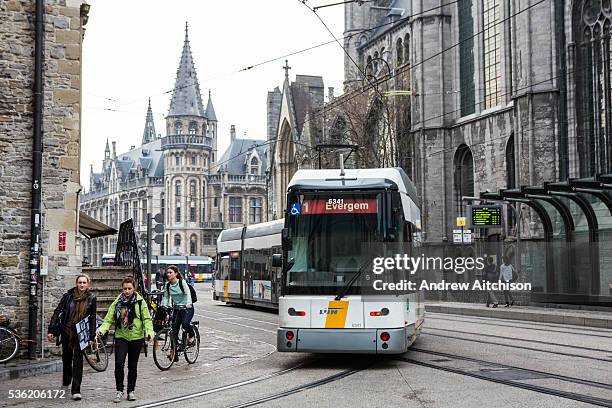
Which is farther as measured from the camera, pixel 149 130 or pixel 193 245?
pixel 149 130

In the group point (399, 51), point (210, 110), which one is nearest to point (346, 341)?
point (399, 51)

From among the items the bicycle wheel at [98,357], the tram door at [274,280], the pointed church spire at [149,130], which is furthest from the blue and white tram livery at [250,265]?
the pointed church spire at [149,130]

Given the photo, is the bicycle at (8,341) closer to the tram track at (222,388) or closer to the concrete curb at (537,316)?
the tram track at (222,388)

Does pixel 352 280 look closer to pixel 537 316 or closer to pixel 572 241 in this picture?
pixel 537 316

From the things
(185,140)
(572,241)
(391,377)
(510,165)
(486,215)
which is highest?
(185,140)

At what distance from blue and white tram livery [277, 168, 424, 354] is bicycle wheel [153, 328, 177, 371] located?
73.0 inches

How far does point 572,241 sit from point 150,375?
15830 mm

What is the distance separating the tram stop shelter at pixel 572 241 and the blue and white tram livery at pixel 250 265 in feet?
22.7

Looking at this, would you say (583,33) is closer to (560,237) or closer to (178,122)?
(560,237)

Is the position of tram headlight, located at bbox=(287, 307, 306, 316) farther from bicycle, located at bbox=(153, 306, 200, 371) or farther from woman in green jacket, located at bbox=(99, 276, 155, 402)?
woman in green jacket, located at bbox=(99, 276, 155, 402)

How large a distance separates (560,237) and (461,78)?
2075cm

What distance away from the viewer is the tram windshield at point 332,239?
12.7m

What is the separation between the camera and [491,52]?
42.2m

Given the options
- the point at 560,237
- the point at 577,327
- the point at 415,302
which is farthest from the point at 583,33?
the point at 415,302
